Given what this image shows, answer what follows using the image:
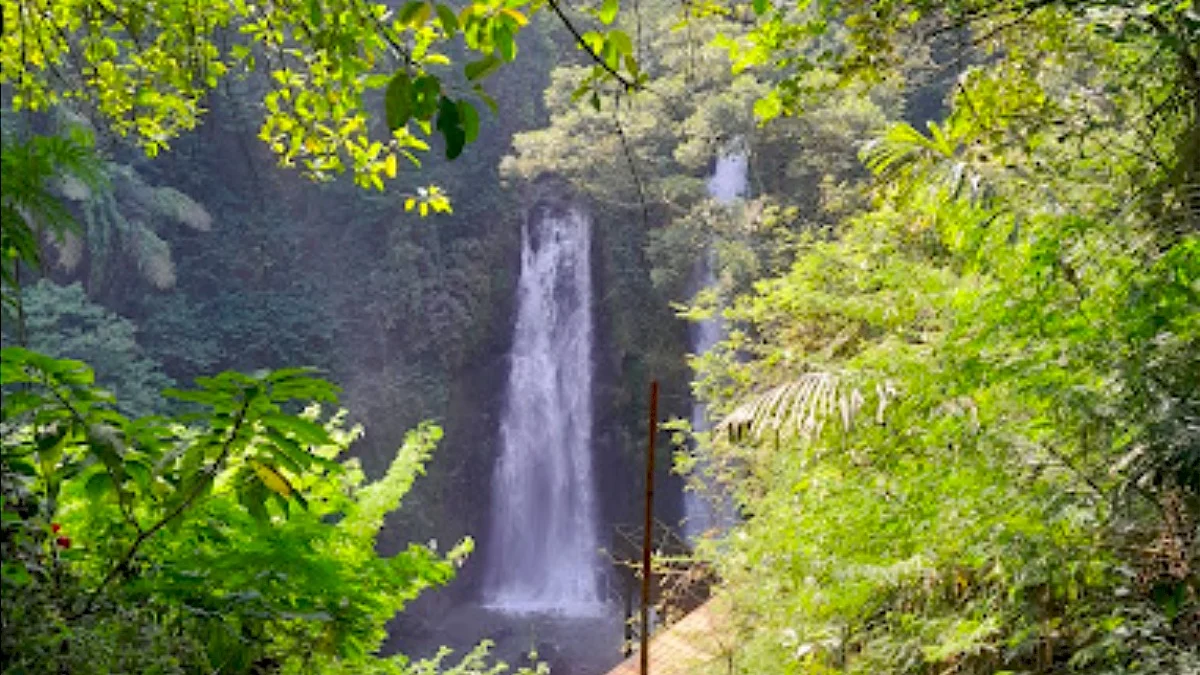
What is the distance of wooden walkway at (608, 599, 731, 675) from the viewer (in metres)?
5.29

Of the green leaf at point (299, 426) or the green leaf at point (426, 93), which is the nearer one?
the green leaf at point (426, 93)

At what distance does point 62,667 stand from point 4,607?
0.18 metres

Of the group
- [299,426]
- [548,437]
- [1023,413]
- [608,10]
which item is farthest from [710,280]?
[299,426]

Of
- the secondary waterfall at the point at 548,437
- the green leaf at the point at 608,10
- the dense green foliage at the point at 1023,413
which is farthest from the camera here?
the secondary waterfall at the point at 548,437

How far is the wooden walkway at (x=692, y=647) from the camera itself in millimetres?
5285

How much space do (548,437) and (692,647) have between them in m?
12.8

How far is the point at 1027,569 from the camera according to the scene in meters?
2.57

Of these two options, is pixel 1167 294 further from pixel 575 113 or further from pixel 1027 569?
pixel 575 113

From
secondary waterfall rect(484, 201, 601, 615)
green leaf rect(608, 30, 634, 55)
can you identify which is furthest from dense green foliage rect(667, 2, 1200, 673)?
secondary waterfall rect(484, 201, 601, 615)

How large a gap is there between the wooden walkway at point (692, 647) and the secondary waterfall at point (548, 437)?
1115 centimetres

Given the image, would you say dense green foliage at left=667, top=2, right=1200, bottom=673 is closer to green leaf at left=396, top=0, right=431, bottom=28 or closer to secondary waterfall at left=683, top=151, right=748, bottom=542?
green leaf at left=396, top=0, right=431, bottom=28

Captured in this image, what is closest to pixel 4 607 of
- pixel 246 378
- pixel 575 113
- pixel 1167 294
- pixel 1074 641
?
pixel 246 378

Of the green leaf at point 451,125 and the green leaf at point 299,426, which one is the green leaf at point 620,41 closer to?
the green leaf at point 451,125

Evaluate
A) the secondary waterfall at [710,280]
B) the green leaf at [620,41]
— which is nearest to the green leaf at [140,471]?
the green leaf at [620,41]
